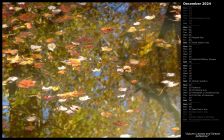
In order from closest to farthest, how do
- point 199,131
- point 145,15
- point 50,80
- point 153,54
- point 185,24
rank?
point 199,131 → point 185,24 → point 50,80 → point 153,54 → point 145,15

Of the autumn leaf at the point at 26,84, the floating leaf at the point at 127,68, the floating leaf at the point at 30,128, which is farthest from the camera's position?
the floating leaf at the point at 127,68

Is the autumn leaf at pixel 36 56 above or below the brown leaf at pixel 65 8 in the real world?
below

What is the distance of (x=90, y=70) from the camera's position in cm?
739

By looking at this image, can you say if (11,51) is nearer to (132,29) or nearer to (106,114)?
(106,114)

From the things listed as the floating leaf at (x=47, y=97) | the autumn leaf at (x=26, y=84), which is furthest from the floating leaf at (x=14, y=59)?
the floating leaf at (x=47, y=97)

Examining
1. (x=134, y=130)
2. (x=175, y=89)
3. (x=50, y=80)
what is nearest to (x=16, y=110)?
(x=50, y=80)

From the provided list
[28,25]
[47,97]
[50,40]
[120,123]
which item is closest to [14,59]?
[50,40]

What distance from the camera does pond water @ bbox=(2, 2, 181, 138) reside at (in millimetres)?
6594

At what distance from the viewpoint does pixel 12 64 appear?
736 cm

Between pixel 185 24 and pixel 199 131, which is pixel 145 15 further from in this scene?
pixel 199 131

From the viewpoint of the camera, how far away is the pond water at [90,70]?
260 inches

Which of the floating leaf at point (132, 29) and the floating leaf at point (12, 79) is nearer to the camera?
the floating leaf at point (12, 79)

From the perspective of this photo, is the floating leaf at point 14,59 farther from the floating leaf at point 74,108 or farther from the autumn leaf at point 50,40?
the floating leaf at point 74,108

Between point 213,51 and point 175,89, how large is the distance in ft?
3.21
